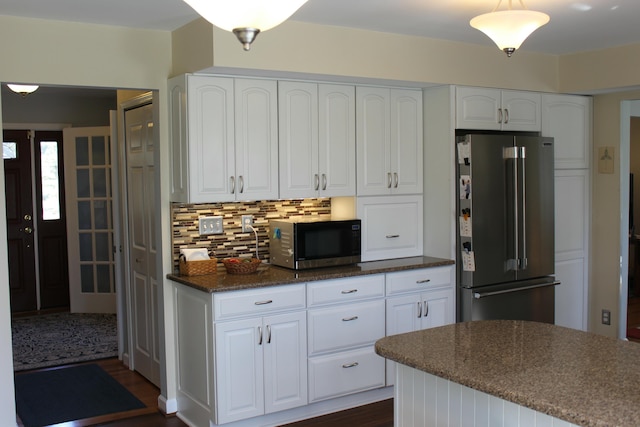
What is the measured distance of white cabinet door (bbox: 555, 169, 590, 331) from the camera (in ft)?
17.4

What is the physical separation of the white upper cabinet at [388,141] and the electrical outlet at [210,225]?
0.93 m

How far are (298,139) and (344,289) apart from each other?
96cm

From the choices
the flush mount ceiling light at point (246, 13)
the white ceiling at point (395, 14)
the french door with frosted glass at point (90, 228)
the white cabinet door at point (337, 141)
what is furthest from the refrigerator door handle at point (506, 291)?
the french door with frosted glass at point (90, 228)

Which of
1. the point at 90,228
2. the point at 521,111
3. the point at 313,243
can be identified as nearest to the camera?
the point at 313,243

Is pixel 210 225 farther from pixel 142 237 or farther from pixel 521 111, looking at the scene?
pixel 521 111

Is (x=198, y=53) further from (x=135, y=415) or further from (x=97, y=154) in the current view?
(x=97, y=154)

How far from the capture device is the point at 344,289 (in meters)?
4.20

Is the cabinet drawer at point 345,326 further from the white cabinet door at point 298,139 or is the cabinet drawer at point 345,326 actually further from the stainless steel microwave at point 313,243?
the white cabinet door at point 298,139

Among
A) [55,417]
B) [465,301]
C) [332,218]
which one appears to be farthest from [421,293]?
[55,417]

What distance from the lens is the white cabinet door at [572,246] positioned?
5.30 m

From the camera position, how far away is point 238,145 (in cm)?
407

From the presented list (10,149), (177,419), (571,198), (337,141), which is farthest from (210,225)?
(10,149)

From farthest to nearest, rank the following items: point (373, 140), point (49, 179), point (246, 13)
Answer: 1. point (49, 179)
2. point (373, 140)
3. point (246, 13)

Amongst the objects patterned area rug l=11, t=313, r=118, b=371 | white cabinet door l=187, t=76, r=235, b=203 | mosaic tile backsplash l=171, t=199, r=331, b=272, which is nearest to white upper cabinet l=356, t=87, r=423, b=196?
mosaic tile backsplash l=171, t=199, r=331, b=272
